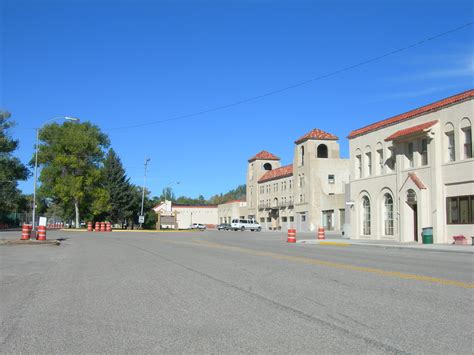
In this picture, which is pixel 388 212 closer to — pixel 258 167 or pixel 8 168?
pixel 8 168

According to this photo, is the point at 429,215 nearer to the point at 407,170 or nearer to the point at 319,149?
the point at 407,170

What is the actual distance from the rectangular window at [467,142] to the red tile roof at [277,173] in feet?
200

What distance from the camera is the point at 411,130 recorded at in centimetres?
3406

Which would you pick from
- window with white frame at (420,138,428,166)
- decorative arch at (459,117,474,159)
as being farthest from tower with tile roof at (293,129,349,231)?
decorative arch at (459,117,474,159)

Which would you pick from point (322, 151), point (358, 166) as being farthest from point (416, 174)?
point (322, 151)

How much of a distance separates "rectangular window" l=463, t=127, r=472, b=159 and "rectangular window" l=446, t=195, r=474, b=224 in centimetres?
244

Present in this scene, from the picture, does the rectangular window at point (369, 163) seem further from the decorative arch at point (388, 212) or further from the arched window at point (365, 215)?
the decorative arch at point (388, 212)

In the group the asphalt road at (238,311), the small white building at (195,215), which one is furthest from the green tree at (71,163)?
the asphalt road at (238,311)

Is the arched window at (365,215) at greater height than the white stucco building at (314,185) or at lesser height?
Answer: lesser

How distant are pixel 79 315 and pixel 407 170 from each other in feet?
101

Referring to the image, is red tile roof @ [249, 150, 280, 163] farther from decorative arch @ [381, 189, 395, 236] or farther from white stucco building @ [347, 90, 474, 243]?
decorative arch @ [381, 189, 395, 236]

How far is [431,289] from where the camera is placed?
10789mm

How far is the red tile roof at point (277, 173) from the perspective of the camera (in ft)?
306

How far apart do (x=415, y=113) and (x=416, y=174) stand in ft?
13.4
